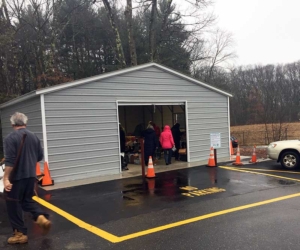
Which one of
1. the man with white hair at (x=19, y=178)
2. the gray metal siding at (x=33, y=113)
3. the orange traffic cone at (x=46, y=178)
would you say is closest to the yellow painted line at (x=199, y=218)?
the man with white hair at (x=19, y=178)

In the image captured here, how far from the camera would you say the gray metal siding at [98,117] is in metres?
9.27

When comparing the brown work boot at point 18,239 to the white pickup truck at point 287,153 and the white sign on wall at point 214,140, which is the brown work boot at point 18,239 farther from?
the white pickup truck at point 287,153

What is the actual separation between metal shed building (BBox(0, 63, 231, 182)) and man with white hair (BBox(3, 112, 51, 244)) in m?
4.46

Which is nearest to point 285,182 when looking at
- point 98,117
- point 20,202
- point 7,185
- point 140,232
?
point 140,232

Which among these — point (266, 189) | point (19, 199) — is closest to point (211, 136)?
point (266, 189)

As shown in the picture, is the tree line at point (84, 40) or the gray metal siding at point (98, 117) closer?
the gray metal siding at point (98, 117)

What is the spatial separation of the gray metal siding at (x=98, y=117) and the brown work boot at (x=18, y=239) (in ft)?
15.2

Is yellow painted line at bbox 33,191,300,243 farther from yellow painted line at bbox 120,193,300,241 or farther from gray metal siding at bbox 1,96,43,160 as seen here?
gray metal siding at bbox 1,96,43,160

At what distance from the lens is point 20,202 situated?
15.3 ft

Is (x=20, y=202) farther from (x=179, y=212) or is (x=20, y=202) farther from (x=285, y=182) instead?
(x=285, y=182)

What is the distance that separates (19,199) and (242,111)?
149ft

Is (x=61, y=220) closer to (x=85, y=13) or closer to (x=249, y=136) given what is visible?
(x=249, y=136)

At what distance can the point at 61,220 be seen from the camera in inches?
221

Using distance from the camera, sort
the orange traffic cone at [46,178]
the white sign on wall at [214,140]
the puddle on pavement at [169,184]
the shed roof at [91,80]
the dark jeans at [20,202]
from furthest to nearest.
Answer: the white sign on wall at [214,140]
the shed roof at [91,80]
the orange traffic cone at [46,178]
the puddle on pavement at [169,184]
the dark jeans at [20,202]
